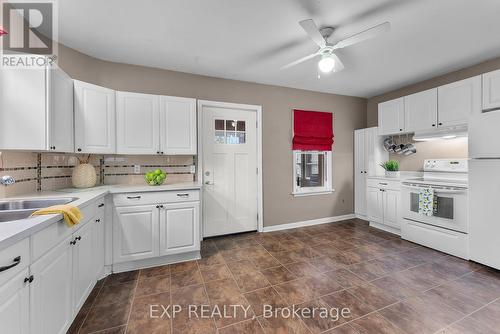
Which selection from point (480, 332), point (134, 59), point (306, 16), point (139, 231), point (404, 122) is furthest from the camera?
point (404, 122)

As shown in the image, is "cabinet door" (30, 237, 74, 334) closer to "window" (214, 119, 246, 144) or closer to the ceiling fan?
"window" (214, 119, 246, 144)

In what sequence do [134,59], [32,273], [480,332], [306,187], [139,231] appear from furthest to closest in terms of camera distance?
[306,187] → [134,59] → [139,231] → [480,332] → [32,273]

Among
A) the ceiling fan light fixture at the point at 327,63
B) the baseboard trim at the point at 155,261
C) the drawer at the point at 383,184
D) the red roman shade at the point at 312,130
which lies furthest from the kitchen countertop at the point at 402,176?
the baseboard trim at the point at 155,261

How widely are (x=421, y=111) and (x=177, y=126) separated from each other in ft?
12.3

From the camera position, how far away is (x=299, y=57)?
282cm

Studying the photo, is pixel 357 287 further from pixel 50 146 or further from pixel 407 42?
pixel 50 146

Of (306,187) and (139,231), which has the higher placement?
(306,187)

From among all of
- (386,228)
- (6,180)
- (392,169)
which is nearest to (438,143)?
(392,169)

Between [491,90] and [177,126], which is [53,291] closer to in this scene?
[177,126]

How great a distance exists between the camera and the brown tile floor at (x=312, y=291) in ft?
5.25

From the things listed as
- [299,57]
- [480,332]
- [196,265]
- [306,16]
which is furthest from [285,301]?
[299,57]

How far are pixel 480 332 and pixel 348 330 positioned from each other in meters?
0.95

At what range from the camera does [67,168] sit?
254 centimetres

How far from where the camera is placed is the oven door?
261cm
